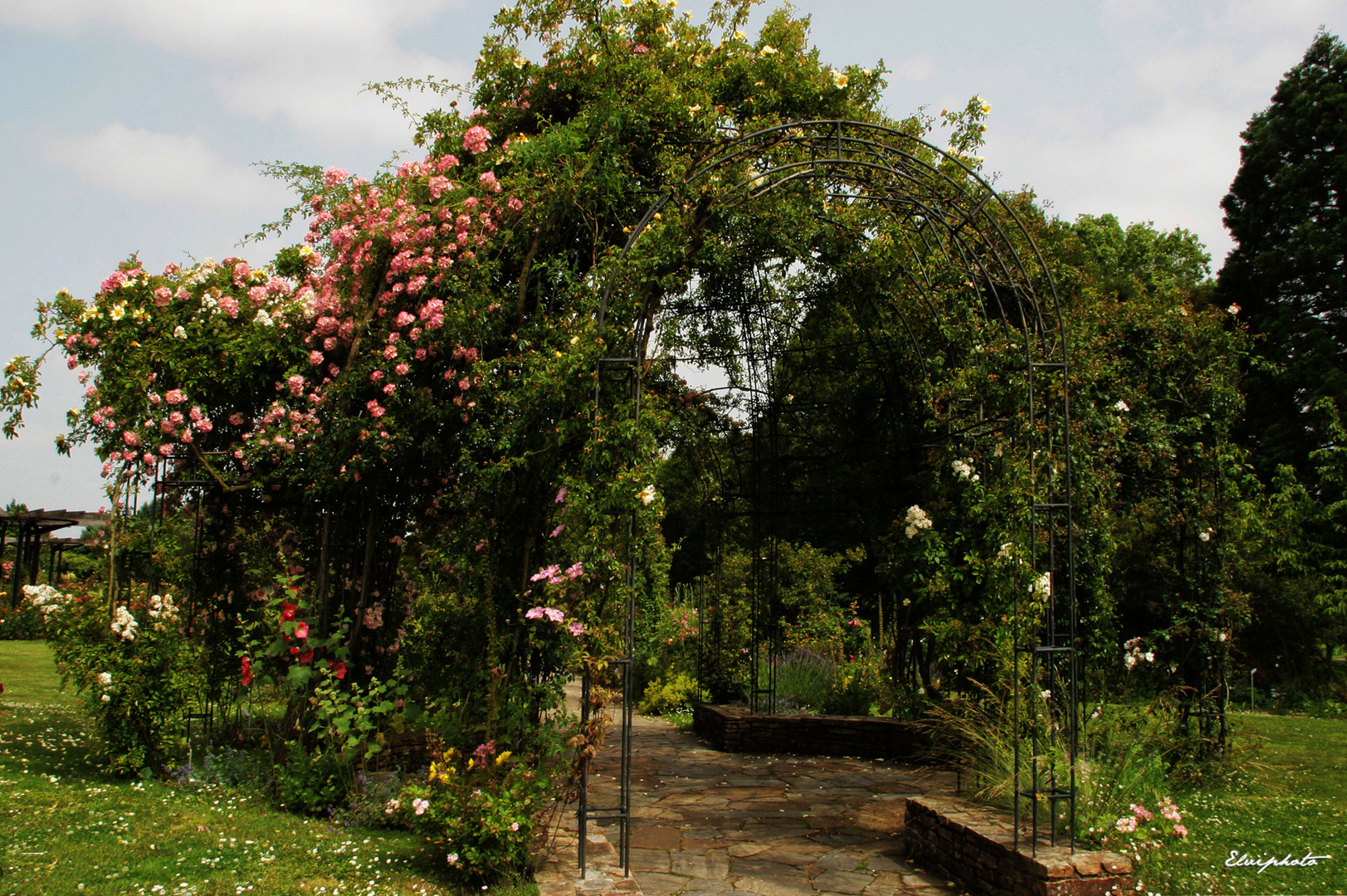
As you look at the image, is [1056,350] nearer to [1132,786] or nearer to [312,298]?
[1132,786]

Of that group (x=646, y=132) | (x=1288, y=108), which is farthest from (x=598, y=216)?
(x=1288, y=108)

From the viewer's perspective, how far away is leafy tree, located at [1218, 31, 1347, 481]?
15.9m

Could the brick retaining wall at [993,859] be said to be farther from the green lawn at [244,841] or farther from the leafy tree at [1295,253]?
the leafy tree at [1295,253]

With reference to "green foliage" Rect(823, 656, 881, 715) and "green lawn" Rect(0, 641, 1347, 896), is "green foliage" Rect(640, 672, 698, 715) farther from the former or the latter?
"green lawn" Rect(0, 641, 1347, 896)

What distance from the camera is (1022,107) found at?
5.86m

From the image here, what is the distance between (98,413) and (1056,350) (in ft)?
20.8

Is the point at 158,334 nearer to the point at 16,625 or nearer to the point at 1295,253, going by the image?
the point at 16,625

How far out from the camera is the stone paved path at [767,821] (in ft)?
14.6

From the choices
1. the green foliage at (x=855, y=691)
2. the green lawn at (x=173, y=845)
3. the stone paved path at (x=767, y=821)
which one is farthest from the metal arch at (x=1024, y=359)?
the green foliage at (x=855, y=691)

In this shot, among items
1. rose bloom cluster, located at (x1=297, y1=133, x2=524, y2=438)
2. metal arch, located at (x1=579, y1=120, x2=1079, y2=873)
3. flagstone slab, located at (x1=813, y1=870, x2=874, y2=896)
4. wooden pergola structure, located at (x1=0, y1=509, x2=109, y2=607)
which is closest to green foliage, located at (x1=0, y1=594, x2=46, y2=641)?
wooden pergola structure, located at (x1=0, y1=509, x2=109, y2=607)

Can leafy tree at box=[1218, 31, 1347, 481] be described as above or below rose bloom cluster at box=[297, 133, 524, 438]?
above

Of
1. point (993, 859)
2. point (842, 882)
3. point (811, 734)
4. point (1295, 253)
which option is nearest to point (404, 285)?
point (842, 882)

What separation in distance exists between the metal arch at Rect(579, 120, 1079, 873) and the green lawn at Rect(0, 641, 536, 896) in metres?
1.08

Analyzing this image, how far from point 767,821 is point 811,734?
2.44 meters
